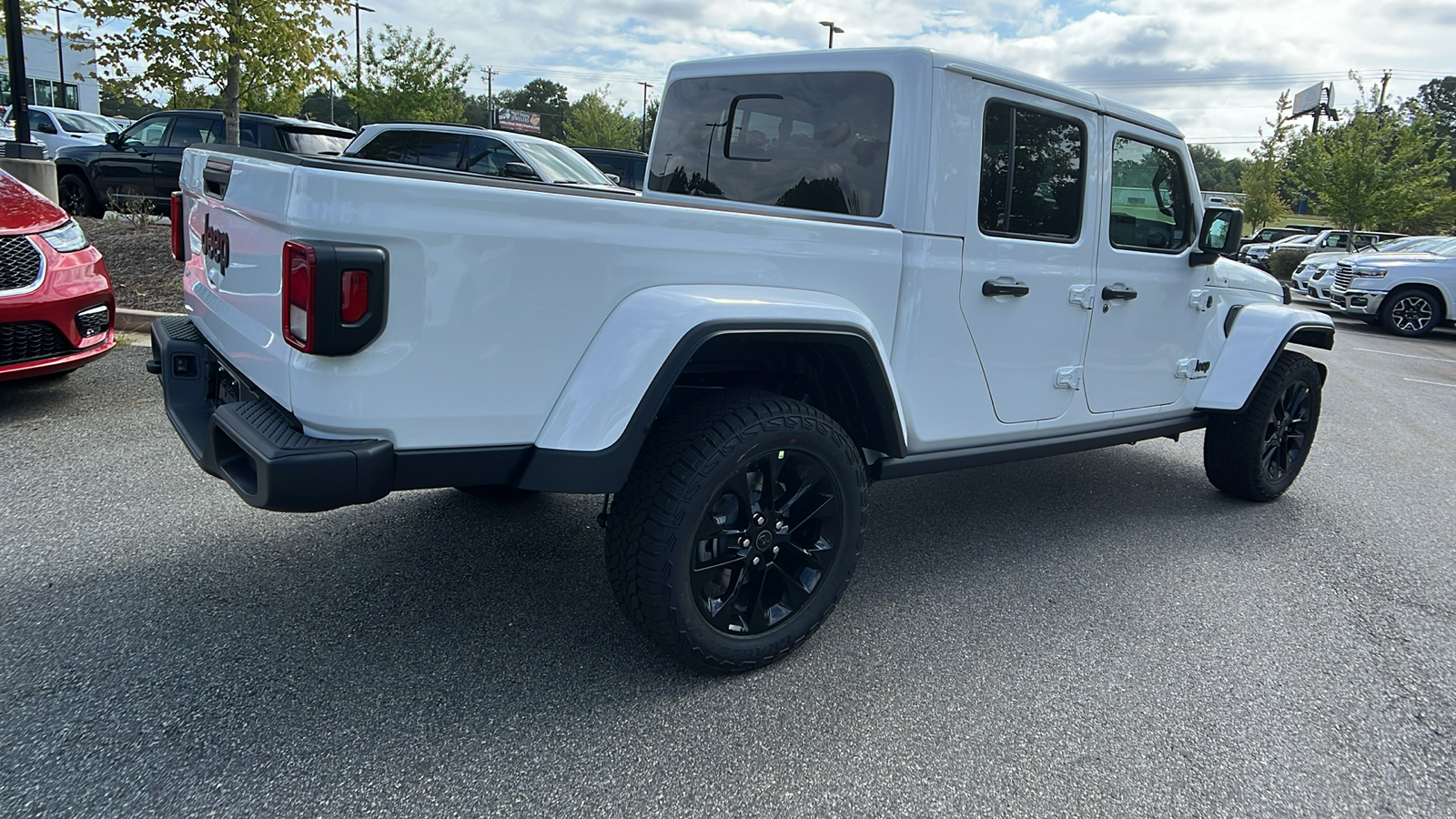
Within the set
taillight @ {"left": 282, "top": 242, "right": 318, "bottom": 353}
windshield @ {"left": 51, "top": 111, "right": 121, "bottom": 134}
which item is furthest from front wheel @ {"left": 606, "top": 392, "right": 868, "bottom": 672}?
windshield @ {"left": 51, "top": 111, "right": 121, "bottom": 134}

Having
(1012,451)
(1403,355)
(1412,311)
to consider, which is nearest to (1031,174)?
(1012,451)

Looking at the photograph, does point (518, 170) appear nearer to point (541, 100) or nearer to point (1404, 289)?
point (1404, 289)

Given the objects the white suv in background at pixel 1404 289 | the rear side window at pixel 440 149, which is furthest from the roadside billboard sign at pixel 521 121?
the white suv in background at pixel 1404 289

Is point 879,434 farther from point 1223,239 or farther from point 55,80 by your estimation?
point 55,80

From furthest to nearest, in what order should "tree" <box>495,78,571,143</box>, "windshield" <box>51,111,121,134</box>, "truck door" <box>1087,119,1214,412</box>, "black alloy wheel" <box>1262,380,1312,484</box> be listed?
"tree" <box>495,78,571,143</box> < "windshield" <box>51,111,121,134</box> < "black alloy wheel" <box>1262,380,1312,484</box> < "truck door" <box>1087,119,1214,412</box>

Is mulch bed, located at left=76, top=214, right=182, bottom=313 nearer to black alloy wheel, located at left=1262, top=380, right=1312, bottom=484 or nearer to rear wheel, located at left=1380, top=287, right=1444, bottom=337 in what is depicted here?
black alloy wheel, located at left=1262, top=380, right=1312, bottom=484

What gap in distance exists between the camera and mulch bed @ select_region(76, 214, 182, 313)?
7793mm

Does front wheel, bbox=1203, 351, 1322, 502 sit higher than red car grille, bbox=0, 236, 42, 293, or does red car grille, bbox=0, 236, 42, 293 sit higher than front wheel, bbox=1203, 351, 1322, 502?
red car grille, bbox=0, 236, 42, 293

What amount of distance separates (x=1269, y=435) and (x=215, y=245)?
4829 millimetres

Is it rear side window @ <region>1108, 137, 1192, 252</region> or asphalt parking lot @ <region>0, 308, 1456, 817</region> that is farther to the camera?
rear side window @ <region>1108, 137, 1192, 252</region>

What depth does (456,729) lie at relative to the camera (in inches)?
94.4

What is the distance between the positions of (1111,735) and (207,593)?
2868 millimetres

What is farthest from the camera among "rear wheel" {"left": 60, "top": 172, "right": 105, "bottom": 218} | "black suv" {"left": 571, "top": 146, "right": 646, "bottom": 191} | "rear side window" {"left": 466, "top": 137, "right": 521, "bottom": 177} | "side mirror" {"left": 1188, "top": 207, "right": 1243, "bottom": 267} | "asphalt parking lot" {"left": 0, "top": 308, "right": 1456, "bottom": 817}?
"black suv" {"left": 571, "top": 146, "right": 646, "bottom": 191}

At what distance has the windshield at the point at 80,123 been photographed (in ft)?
63.7
